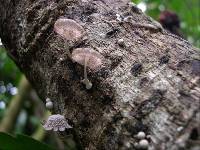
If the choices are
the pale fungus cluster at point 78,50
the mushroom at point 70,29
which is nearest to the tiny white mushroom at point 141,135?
the pale fungus cluster at point 78,50

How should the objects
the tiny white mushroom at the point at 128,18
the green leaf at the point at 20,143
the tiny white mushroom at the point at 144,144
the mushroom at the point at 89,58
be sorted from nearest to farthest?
the tiny white mushroom at the point at 144,144 < the mushroom at the point at 89,58 < the tiny white mushroom at the point at 128,18 < the green leaf at the point at 20,143

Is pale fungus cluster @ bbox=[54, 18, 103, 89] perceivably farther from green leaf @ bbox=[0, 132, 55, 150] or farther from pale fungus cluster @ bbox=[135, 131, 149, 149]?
green leaf @ bbox=[0, 132, 55, 150]

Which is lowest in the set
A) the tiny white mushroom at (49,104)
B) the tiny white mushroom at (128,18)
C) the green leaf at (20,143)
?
the green leaf at (20,143)

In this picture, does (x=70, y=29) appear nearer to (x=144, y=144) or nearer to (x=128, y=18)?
(x=128, y=18)

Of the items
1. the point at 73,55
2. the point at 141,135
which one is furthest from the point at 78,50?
the point at 141,135

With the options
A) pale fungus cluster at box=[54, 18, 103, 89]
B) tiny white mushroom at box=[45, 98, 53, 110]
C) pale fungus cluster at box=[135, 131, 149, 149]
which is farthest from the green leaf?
pale fungus cluster at box=[135, 131, 149, 149]

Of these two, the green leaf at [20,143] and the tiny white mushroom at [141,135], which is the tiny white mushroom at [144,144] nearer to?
the tiny white mushroom at [141,135]

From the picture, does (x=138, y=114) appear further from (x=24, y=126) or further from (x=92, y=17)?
(x=24, y=126)
